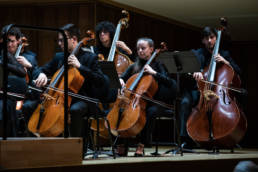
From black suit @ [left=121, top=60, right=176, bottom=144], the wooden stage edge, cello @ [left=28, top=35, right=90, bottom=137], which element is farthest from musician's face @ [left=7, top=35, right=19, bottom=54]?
the wooden stage edge

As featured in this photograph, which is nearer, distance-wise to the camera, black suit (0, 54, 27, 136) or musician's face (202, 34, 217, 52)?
black suit (0, 54, 27, 136)

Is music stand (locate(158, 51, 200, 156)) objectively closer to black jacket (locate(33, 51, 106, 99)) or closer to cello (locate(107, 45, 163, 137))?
cello (locate(107, 45, 163, 137))

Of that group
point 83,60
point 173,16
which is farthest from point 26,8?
point 83,60

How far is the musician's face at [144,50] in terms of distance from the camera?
459 cm

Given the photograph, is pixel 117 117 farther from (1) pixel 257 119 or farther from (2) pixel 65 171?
(1) pixel 257 119

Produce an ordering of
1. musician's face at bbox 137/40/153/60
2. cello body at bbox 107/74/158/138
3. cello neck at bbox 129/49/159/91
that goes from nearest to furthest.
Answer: cello body at bbox 107/74/158/138, cello neck at bbox 129/49/159/91, musician's face at bbox 137/40/153/60

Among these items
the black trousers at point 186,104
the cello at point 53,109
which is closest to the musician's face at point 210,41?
the black trousers at point 186,104

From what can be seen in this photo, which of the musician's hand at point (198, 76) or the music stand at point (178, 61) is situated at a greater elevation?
the music stand at point (178, 61)

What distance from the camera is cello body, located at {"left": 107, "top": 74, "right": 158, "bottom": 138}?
4160 mm

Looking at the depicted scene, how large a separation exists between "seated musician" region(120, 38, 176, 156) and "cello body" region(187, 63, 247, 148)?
12.0 inches

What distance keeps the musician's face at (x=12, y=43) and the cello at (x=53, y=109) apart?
0.56 meters

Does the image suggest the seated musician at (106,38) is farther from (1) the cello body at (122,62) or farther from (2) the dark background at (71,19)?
(2) the dark background at (71,19)

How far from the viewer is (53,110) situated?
3.81 metres

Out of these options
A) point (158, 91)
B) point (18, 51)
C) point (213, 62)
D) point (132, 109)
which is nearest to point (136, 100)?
point (132, 109)
